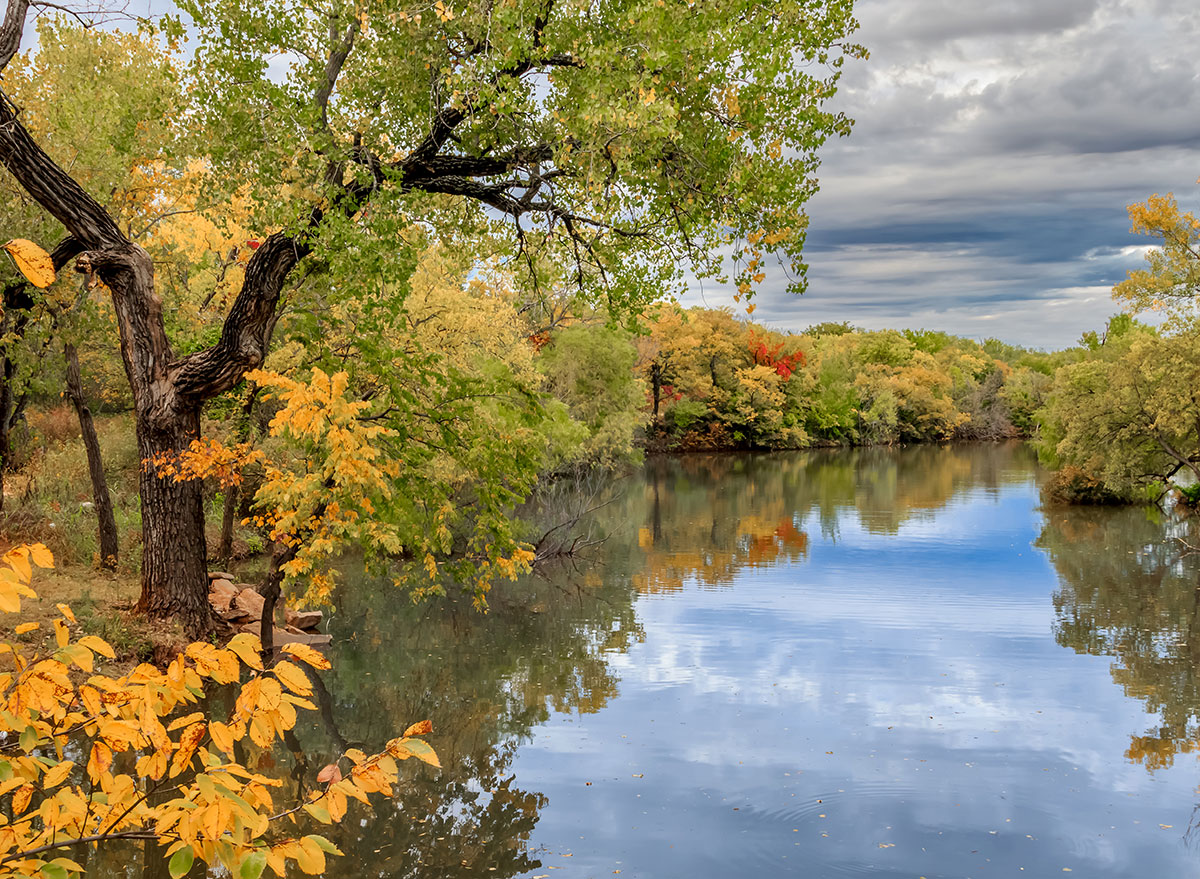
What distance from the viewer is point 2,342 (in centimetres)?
1302

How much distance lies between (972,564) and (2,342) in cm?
2045

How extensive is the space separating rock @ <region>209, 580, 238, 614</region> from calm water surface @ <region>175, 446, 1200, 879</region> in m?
1.92

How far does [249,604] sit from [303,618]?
62.1 inches

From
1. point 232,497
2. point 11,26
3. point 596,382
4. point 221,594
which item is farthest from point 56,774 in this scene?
point 596,382

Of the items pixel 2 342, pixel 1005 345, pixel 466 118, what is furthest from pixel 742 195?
pixel 1005 345

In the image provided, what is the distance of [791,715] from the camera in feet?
41.3

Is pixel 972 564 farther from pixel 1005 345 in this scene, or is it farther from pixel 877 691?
pixel 1005 345

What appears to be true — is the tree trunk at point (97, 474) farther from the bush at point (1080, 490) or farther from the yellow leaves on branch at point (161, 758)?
the bush at point (1080, 490)

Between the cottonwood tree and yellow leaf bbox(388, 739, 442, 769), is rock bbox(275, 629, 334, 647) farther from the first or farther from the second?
yellow leaf bbox(388, 739, 442, 769)

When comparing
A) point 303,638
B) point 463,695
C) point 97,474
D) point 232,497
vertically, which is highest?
point 97,474

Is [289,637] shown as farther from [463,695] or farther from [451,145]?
[451,145]

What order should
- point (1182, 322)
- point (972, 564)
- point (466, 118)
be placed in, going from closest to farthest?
point (466, 118) < point (972, 564) < point (1182, 322)

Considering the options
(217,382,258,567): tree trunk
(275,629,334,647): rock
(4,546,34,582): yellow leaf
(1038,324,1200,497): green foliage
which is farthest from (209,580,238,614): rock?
(1038,324,1200,497): green foliage

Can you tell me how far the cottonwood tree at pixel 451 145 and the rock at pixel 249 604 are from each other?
80.4 inches
